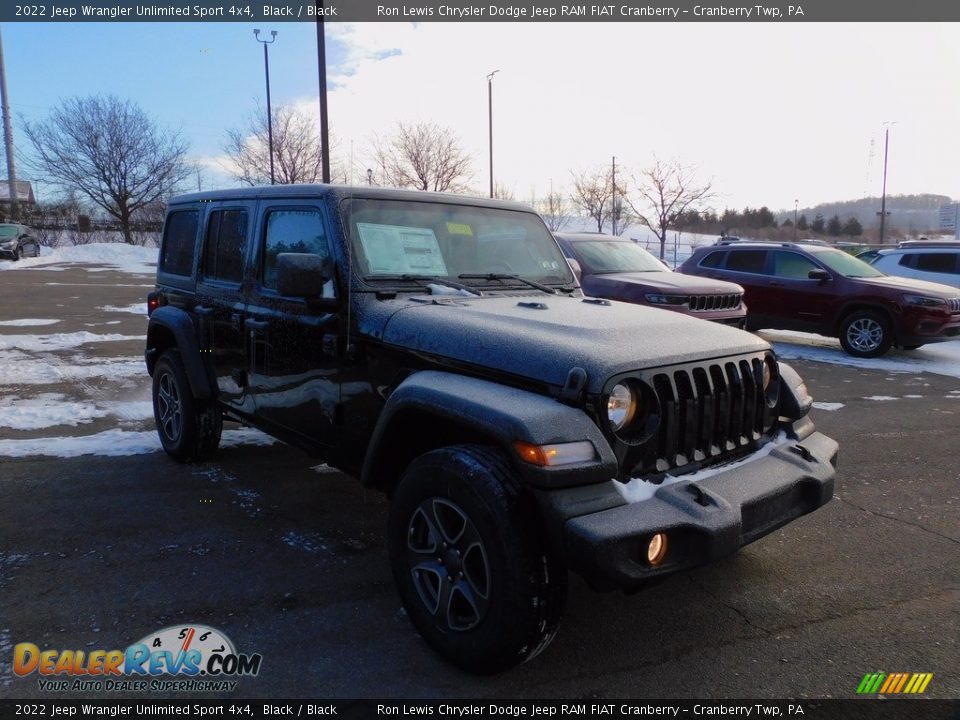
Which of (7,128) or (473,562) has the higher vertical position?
(7,128)

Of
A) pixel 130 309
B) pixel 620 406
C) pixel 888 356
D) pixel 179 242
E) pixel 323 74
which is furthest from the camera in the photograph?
pixel 130 309

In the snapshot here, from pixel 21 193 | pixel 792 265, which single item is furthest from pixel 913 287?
pixel 21 193

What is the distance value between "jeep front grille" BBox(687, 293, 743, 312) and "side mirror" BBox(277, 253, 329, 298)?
6.64m

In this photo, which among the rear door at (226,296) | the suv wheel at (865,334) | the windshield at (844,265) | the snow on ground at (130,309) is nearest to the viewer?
the rear door at (226,296)

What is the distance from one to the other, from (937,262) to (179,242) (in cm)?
1400

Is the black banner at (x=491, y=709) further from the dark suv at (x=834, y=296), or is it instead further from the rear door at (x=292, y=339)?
the dark suv at (x=834, y=296)

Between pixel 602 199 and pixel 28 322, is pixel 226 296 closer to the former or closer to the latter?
pixel 28 322

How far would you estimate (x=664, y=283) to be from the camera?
917 cm

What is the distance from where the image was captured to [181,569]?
3473 mm

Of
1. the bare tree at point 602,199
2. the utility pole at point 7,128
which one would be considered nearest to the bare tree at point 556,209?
the bare tree at point 602,199

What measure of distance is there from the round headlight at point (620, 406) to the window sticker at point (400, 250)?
1435 mm

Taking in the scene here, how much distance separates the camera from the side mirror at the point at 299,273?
10.4 feet

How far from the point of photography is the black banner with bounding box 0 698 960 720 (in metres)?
2.45

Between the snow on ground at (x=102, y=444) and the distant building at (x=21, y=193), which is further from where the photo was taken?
the distant building at (x=21, y=193)
